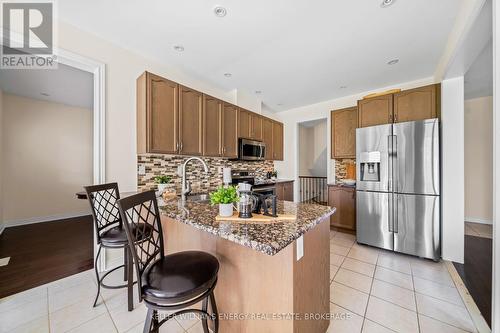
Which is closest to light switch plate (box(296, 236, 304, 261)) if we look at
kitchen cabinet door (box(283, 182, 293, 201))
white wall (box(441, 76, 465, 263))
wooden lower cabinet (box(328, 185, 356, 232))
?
white wall (box(441, 76, 465, 263))

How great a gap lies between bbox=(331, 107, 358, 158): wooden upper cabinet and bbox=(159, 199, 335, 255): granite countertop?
8.74 ft

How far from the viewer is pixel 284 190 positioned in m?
4.53

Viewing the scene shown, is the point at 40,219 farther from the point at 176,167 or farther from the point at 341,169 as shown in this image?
the point at 341,169

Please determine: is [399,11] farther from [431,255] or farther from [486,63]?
[431,255]

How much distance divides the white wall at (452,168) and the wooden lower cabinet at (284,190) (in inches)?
102

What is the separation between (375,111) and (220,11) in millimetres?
2654

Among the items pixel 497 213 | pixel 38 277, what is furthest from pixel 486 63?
pixel 38 277

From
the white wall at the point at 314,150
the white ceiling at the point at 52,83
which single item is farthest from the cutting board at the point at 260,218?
the white wall at the point at 314,150

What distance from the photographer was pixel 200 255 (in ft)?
4.12

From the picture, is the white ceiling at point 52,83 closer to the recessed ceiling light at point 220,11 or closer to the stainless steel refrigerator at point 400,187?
the recessed ceiling light at point 220,11

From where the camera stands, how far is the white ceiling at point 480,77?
2.51 m

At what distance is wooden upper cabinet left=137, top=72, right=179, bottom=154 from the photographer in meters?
2.35

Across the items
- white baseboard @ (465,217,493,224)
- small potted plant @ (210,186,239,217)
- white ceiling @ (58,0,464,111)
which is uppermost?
white ceiling @ (58,0,464,111)

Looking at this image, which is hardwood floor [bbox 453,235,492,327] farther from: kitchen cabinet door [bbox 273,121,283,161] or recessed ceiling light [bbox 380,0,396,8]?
kitchen cabinet door [bbox 273,121,283,161]
